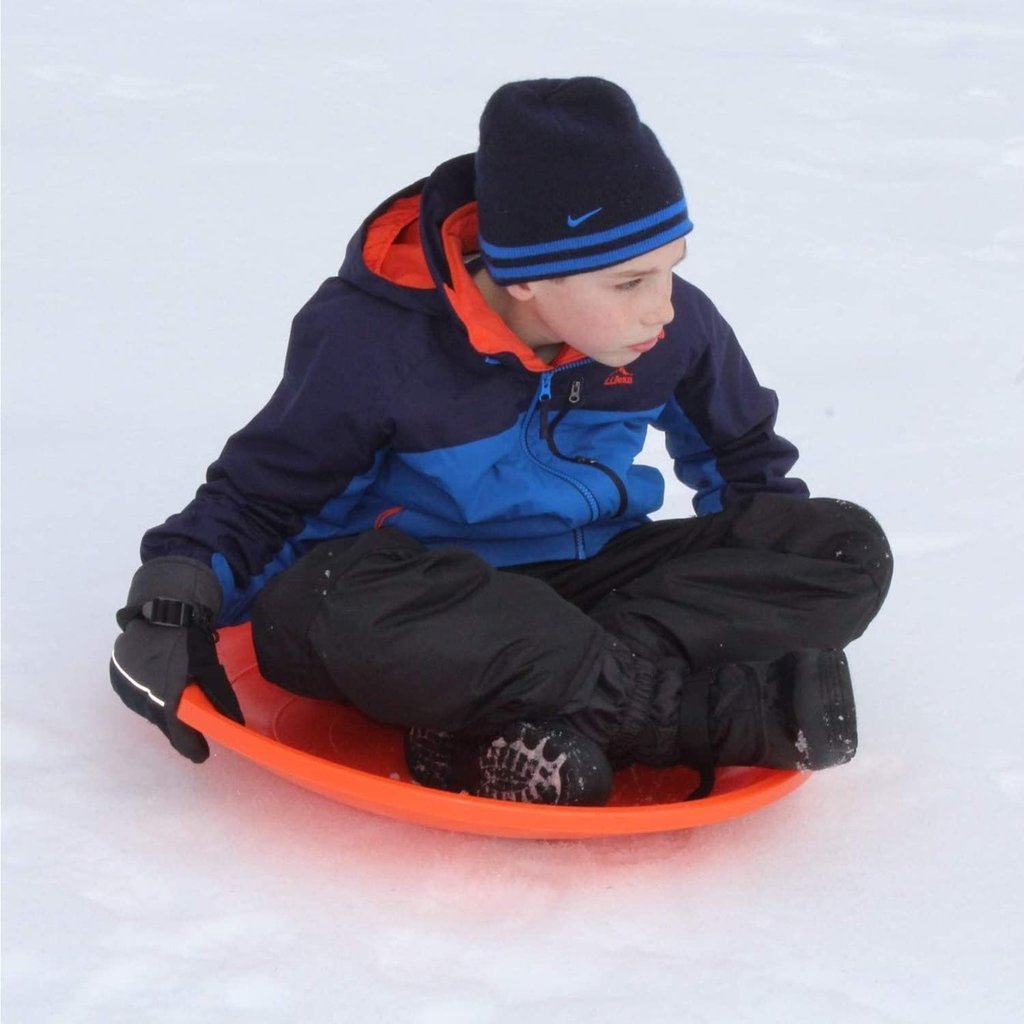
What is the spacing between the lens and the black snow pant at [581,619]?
1746 millimetres

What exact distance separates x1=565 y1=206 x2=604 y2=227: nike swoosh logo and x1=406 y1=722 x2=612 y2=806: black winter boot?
1.76 ft

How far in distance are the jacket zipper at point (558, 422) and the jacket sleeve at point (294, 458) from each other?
0.19m

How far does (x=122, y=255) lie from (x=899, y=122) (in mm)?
2406

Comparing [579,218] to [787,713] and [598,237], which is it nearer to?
[598,237]

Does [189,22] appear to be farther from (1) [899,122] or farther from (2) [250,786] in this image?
(2) [250,786]

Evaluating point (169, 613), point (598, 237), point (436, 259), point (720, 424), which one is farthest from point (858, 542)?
point (169, 613)

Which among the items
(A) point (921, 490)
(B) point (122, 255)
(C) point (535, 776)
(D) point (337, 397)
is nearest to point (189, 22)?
(B) point (122, 255)

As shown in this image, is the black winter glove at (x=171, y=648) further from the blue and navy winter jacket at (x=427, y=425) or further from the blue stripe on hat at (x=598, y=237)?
the blue stripe on hat at (x=598, y=237)

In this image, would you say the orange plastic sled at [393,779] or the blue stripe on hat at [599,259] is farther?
the blue stripe on hat at [599,259]

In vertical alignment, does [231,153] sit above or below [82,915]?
below

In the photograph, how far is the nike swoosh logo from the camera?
5.93 feet

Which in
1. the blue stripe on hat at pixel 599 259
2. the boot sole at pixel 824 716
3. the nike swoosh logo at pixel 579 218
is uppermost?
the nike swoosh logo at pixel 579 218

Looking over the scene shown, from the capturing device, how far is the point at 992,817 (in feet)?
6.04

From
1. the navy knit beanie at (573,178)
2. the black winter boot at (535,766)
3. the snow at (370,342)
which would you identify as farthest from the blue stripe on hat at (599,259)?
the snow at (370,342)
